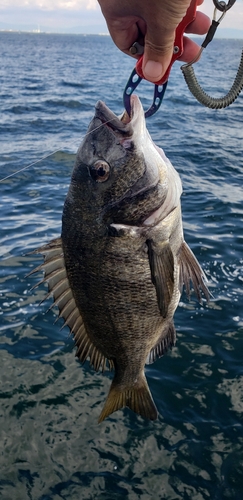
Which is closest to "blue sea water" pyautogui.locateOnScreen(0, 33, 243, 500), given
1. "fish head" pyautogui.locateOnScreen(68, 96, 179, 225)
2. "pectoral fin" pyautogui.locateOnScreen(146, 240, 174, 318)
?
"fish head" pyautogui.locateOnScreen(68, 96, 179, 225)

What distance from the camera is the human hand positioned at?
1.99m

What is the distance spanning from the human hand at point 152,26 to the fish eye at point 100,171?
22.3 inches

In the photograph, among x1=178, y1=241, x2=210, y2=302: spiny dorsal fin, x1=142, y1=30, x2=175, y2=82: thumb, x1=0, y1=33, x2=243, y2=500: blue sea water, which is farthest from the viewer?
x1=0, y1=33, x2=243, y2=500: blue sea water

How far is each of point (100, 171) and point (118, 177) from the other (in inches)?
4.5

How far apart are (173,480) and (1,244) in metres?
5.19

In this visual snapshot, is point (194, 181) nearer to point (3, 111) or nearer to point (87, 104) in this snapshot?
point (3, 111)

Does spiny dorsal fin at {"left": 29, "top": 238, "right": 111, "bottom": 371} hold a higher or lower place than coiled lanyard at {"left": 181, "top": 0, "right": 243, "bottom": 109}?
lower

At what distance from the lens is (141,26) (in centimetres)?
260

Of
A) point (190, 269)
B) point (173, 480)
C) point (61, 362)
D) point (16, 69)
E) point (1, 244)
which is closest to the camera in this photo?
point (190, 269)

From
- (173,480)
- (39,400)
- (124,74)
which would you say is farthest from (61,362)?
(124,74)

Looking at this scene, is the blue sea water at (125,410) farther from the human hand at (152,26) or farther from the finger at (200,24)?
the finger at (200,24)

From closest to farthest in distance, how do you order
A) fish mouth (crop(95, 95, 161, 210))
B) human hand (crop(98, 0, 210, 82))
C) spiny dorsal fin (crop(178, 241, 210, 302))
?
human hand (crop(98, 0, 210, 82)), fish mouth (crop(95, 95, 161, 210)), spiny dorsal fin (crop(178, 241, 210, 302))

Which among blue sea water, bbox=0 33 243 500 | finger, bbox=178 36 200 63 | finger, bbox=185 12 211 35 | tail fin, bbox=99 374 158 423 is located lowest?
blue sea water, bbox=0 33 243 500

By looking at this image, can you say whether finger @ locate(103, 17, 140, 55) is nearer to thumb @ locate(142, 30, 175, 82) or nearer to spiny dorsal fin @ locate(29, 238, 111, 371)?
thumb @ locate(142, 30, 175, 82)
